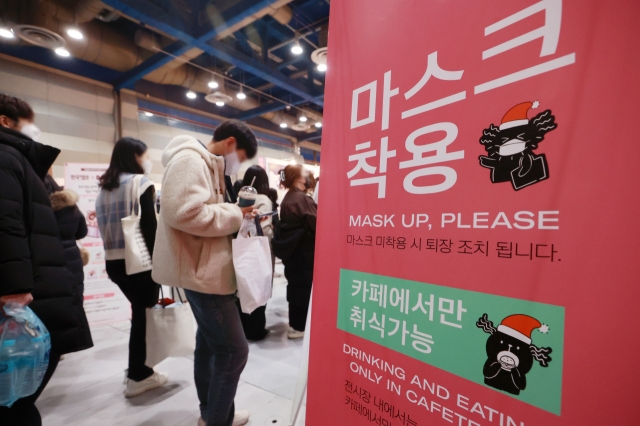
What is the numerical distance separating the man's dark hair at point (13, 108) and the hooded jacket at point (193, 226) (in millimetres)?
718

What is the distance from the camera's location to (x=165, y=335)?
1.72 meters

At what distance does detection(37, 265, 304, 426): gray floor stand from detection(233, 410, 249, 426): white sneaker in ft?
0.13

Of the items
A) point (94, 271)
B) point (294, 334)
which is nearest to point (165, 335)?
point (294, 334)

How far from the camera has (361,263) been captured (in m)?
0.85

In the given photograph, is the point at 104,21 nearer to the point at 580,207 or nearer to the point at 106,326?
the point at 106,326

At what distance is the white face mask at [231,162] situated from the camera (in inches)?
58.6

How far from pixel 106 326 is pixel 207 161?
2940 mm

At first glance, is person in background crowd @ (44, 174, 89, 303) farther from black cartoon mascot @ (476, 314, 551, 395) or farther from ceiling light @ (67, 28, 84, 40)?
ceiling light @ (67, 28, 84, 40)

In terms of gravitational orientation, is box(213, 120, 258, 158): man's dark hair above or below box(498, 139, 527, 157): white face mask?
above

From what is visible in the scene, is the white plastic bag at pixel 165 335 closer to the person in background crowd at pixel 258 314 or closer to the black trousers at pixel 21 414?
the black trousers at pixel 21 414

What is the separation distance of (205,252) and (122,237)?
0.97 metres

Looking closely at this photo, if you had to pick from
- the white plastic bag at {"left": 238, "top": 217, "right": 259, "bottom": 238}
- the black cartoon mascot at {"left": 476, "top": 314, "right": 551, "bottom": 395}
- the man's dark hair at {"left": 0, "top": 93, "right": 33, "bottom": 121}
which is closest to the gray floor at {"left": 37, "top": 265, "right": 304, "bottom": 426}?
the white plastic bag at {"left": 238, "top": 217, "right": 259, "bottom": 238}

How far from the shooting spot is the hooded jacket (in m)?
1.19

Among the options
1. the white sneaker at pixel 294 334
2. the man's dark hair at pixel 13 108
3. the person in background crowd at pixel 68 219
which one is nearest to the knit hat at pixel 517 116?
the man's dark hair at pixel 13 108
